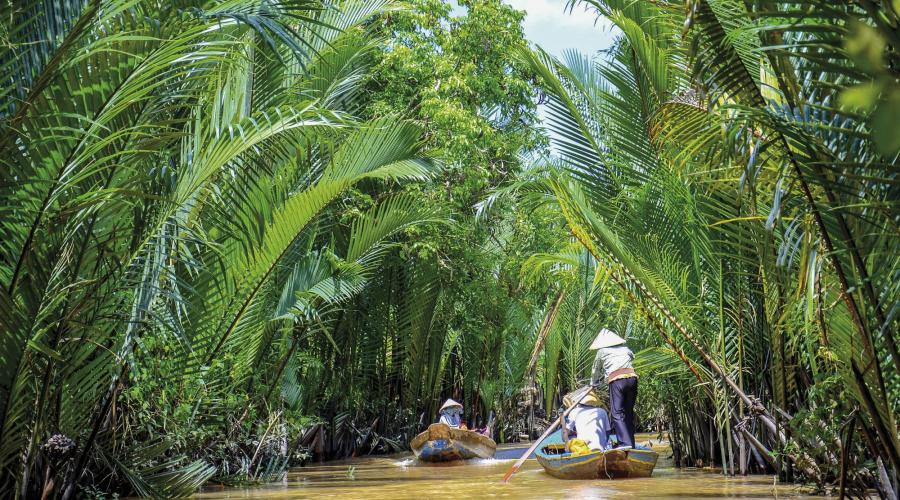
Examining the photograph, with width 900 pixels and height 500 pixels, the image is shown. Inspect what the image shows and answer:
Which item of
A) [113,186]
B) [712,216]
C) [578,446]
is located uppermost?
[712,216]

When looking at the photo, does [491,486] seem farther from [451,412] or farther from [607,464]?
[451,412]

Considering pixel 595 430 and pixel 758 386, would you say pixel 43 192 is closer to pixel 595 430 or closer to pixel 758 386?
pixel 758 386

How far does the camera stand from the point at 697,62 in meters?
4.66

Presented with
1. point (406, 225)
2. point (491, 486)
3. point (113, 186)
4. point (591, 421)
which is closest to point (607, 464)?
point (591, 421)

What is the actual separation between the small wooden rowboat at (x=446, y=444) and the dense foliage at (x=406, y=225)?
178 centimetres

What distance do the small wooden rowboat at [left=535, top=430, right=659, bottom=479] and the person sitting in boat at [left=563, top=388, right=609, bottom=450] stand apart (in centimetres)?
62

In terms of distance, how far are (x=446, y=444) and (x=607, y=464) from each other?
14.2 feet

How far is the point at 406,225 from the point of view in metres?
11.9

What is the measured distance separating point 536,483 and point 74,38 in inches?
291

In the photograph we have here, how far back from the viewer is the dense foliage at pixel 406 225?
4480 mm

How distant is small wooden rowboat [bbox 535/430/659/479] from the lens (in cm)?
1041

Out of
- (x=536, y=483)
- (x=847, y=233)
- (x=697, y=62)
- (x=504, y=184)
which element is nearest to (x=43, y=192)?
(x=697, y=62)

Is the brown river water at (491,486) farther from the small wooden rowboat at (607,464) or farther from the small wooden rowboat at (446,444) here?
the small wooden rowboat at (446,444)

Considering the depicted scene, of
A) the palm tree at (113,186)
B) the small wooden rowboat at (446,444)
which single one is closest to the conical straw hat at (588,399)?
the small wooden rowboat at (446,444)
